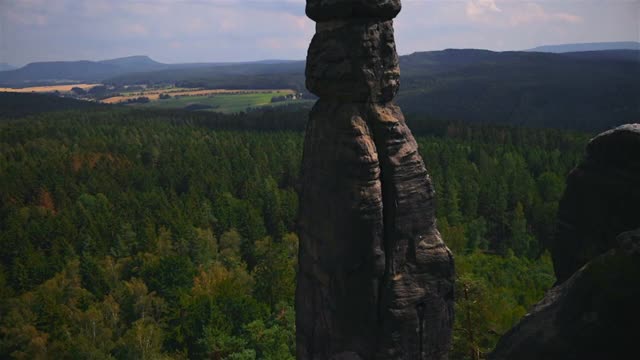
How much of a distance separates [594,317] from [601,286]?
0.76 m

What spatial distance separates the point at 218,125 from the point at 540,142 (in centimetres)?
10832

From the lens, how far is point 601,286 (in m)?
11.9

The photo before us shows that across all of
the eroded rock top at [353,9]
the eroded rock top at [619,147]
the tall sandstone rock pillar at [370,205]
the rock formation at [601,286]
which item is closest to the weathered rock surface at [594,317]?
the rock formation at [601,286]

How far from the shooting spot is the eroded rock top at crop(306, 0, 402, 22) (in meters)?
21.0

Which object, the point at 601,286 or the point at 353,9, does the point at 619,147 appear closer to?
the point at 601,286

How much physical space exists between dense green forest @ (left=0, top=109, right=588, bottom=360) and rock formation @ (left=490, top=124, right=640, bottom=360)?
14082 millimetres

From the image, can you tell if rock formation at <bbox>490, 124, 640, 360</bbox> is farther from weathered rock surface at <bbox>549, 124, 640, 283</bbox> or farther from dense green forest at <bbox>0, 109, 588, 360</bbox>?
dense green forest at <bbox>0, 109, 588, 360</bbox>

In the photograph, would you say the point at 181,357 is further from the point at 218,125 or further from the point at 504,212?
the point at 218,125

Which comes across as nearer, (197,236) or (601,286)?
(601,286)

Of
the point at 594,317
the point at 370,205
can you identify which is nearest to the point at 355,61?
the point at 370,205

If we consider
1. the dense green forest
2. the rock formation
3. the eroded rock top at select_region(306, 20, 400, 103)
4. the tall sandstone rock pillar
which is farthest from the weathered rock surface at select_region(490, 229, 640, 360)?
the dense green forest

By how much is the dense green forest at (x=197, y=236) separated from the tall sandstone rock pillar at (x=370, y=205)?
10733mm

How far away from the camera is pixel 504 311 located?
37.3m

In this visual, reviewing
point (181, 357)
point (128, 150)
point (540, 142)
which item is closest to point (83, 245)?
point (181, 357)
